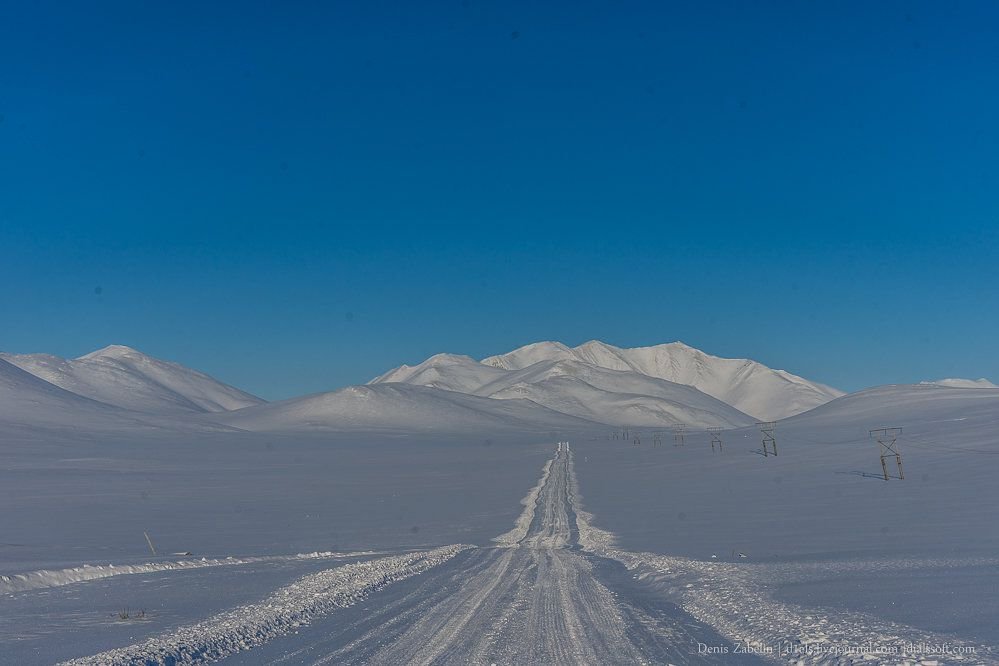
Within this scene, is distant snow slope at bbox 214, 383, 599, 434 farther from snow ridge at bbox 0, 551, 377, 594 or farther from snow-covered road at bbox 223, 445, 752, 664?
snow-covered road at bbox 223, 445, 752, 664

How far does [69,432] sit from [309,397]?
81.0 m

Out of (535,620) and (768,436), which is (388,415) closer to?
(768,436)

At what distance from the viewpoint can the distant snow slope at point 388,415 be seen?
158500 millimetres

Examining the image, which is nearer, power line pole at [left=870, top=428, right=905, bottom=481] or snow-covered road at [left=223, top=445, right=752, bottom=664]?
snow-covered road at [left=223, top=445, right=752, bottom=664]

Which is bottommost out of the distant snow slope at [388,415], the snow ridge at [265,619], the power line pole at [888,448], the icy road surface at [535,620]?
the icy road surface at [535,620]

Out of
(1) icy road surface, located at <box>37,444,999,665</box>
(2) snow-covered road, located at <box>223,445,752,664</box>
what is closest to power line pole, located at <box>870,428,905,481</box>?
(1) icy road surface, located at <box>37,444,999,665</box>

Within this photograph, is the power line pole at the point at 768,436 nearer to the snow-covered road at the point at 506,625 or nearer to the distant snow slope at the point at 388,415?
the snow-covered road at the point at 506,625

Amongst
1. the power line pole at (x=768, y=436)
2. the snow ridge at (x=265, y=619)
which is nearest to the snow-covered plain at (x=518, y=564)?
the snow ridge at (x=265, y=619)

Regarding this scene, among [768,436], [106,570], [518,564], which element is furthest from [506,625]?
[768,436]

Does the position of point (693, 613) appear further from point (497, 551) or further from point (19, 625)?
point (19, 625)

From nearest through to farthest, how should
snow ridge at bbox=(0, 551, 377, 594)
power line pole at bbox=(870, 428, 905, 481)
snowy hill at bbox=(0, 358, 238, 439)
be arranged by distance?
snow ridge at bbox=(0, 551, 377, 594), power line pole at bbox=(870, 428, 905, 481), snowy hill at bbox=(0, 358, 238, 439)

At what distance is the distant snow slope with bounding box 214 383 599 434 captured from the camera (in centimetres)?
15850

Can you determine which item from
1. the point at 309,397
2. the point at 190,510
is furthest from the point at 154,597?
the point at 309,397

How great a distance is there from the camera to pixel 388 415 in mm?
168125
